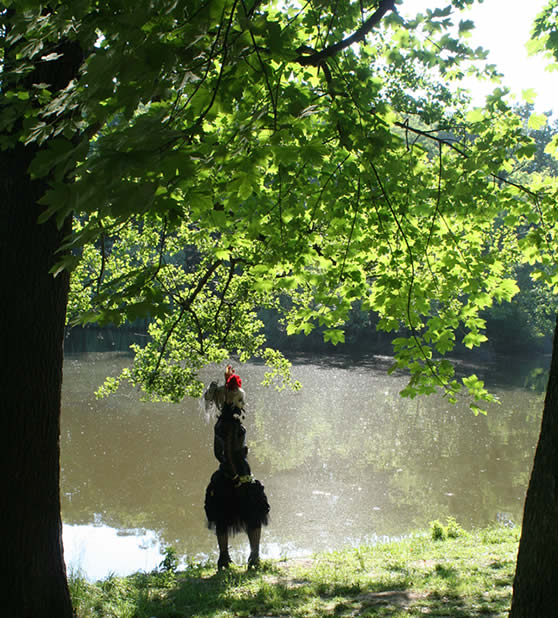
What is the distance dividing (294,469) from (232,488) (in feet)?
20.8

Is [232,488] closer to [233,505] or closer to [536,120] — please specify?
[233,505]

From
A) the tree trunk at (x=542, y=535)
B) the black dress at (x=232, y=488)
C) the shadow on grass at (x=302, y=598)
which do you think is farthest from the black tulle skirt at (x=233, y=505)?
the tree trunk at (x=542, y=535)

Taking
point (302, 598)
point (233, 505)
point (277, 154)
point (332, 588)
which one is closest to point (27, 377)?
point (277, 154)

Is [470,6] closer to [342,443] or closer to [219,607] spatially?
[219,607]

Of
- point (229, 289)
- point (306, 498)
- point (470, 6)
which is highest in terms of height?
point (470, 6)

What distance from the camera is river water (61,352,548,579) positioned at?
9148 millimetres

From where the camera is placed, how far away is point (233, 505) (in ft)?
21.0

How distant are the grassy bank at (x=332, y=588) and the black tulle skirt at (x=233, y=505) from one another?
452 millimetres

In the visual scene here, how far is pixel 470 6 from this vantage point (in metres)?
4.74

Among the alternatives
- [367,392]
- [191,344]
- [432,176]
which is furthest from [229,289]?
[367,392]

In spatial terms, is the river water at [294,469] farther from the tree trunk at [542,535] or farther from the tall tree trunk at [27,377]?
the tree trunk at [542,535]

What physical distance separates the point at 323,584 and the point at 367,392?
16770 mm

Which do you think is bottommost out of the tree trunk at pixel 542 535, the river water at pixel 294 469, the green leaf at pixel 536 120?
the river water at pixel 294 469

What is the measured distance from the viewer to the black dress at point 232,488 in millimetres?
6332
